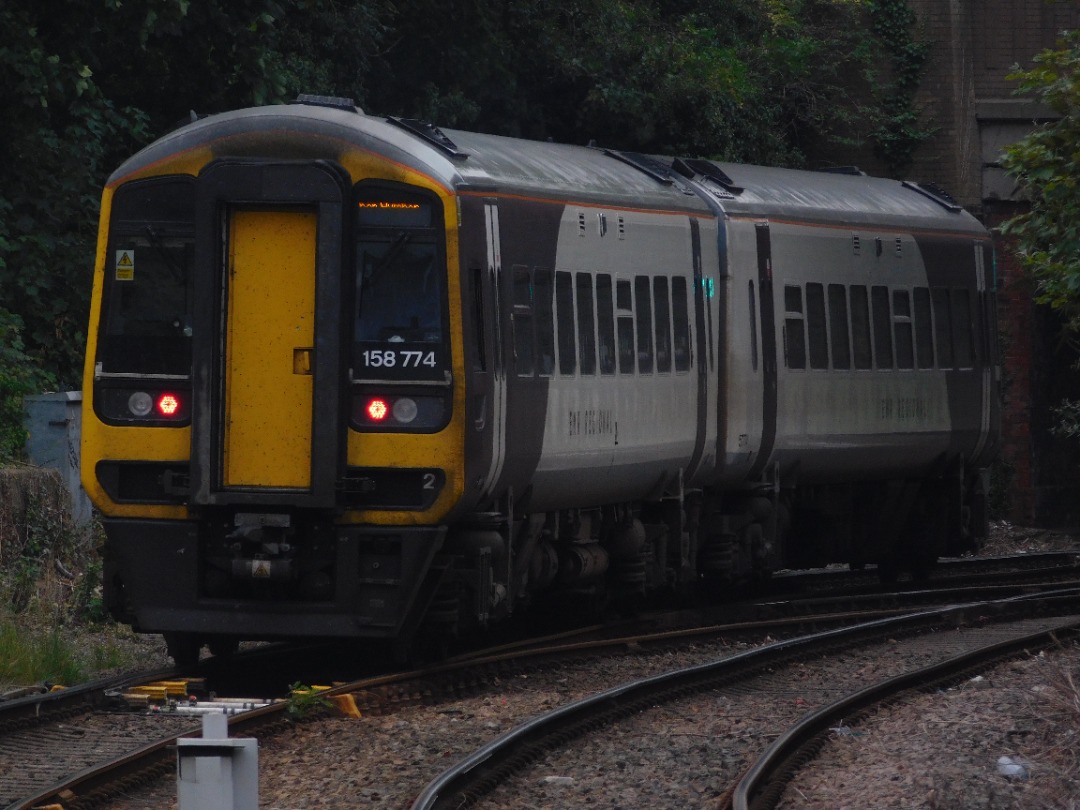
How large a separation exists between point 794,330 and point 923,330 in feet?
7.13

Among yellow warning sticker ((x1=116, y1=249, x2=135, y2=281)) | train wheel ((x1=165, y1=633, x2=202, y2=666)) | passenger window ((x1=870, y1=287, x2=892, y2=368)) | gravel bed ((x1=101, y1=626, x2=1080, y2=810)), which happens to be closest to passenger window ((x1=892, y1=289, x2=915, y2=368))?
passenger window ((x1=870, y1=287, x2=892, y2=368))

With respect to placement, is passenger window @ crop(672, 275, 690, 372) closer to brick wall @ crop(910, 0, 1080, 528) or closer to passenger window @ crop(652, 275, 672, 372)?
passenger window @ crop(652, 275, 672, 372)

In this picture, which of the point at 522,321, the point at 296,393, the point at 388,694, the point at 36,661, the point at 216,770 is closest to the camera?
the point at 216,770

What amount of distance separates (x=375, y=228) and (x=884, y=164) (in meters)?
19.0

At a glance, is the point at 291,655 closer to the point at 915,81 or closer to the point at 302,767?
the point at 302,767

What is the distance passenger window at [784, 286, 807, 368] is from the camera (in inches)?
654

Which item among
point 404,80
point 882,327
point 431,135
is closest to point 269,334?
point 431,135

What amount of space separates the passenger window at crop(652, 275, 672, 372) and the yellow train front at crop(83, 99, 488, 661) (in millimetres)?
3298

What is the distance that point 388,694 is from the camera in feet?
36.5

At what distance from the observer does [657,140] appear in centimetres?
2805

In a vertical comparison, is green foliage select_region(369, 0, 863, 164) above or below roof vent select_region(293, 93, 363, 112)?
above

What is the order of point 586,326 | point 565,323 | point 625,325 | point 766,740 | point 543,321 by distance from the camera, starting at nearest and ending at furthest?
point 766,740
point 543,321
point 565,323
point 586,326
point 625,325

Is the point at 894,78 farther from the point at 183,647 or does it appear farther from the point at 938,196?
the point at 183,647

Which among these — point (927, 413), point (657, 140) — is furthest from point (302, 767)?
point (657, 140)
